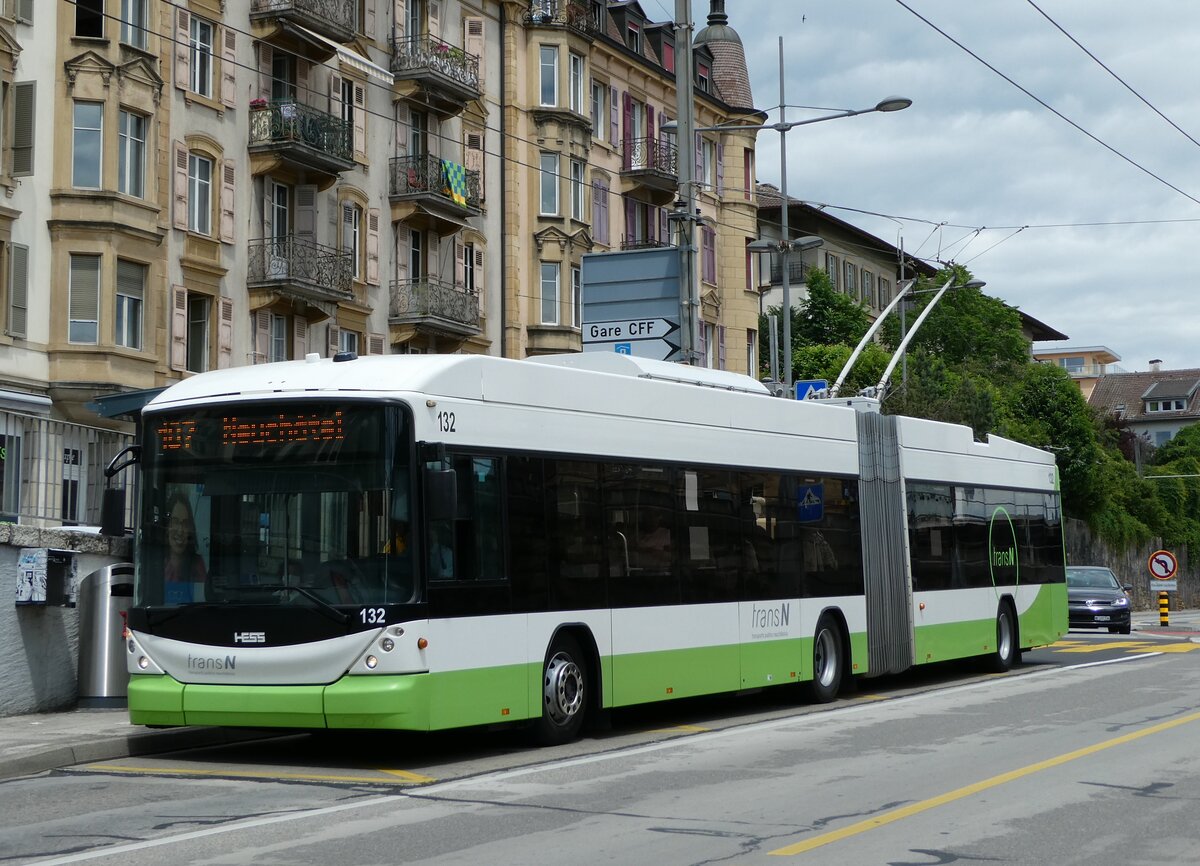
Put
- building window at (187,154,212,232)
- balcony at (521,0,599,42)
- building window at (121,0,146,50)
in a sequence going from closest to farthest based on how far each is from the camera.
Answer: building window at (121,0,146,50) < building window at (187,154,212,232) < balcony at (521,0,599,42)

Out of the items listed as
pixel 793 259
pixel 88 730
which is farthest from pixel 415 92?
pixel 793 259

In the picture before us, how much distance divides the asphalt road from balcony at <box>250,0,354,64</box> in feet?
78.5

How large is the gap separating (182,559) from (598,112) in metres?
38.9

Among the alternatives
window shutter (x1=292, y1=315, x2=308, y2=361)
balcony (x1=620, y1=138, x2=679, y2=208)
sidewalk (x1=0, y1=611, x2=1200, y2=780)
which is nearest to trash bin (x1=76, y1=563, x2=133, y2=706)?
sidewalk (x1=0, y1=611, x2=1200, y2=780)

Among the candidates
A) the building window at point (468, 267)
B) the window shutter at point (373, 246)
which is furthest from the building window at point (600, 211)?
the window shutter at point (373, 246)

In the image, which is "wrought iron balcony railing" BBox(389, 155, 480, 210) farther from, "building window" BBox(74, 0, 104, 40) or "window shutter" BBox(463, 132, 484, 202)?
"building window" BBox(74, 0, 104, 40)

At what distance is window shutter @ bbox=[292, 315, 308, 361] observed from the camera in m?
38.2

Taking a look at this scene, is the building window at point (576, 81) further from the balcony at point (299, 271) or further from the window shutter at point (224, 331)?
the window shutter at point (224, 331)

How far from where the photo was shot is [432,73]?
1634 inches

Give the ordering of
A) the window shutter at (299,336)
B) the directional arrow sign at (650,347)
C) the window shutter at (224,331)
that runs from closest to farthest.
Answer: the directional arrow sign at (650,347) → the window shutter at (224,331) → the window shutter at (299,336)

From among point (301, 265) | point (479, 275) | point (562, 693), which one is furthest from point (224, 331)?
point (562, 693)

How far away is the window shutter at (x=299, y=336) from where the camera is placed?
38188mm

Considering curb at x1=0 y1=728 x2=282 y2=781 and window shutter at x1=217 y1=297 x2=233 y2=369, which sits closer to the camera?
curb at x1=0 y1=728 x2=282 y2=781

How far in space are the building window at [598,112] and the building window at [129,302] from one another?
19.5 metres
